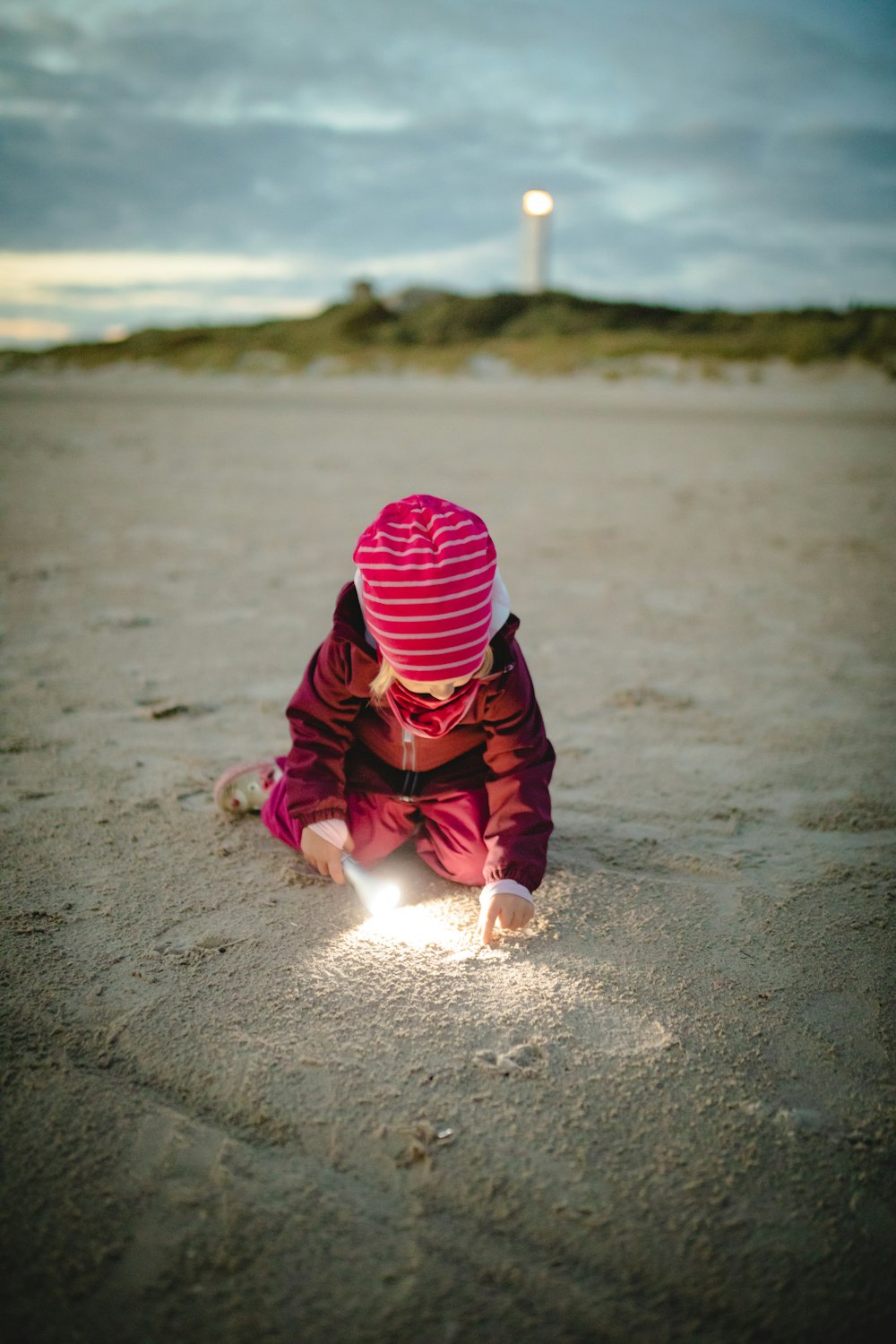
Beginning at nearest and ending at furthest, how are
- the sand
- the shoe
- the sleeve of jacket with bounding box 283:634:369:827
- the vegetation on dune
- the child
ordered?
the sand → the child → the sleeve of jacket with bounding box 283:634:369:827 → the shoe → the vegetation on dune

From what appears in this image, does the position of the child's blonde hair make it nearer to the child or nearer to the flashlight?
the child

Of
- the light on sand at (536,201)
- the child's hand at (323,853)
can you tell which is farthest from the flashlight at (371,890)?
the light on sand at (536,201)

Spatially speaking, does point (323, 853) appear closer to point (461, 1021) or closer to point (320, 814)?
point (320, 814)

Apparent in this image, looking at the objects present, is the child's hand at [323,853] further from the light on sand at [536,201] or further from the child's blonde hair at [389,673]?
the light on sand at [536,201]

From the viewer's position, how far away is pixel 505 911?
172 cm

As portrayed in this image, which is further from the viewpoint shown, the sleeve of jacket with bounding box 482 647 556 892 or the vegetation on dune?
the vegetation on dune

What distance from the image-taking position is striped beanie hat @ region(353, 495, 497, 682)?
59.2 inches

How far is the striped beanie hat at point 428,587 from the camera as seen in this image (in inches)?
59.2

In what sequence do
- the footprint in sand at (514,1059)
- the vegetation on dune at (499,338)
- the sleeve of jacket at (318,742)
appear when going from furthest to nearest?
the vegetation on dune at (499,338) → the sleeve of jacket at (318,742) → the footprint in sand at (514,1059)

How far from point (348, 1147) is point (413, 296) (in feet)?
141

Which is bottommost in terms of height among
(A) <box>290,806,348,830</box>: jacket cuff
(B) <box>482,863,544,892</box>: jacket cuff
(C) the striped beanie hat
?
(B) <box>482,863,544,892</box>: jacket cuff

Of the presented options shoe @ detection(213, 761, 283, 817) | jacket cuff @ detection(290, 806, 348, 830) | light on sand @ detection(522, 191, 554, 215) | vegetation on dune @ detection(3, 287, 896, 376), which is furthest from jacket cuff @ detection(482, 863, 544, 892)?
light on sand @ detection(522, 191, 554, 215)

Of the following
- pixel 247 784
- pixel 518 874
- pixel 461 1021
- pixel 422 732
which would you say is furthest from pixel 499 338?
pixel 461 1021

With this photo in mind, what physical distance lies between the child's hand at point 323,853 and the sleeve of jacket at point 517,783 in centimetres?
33
